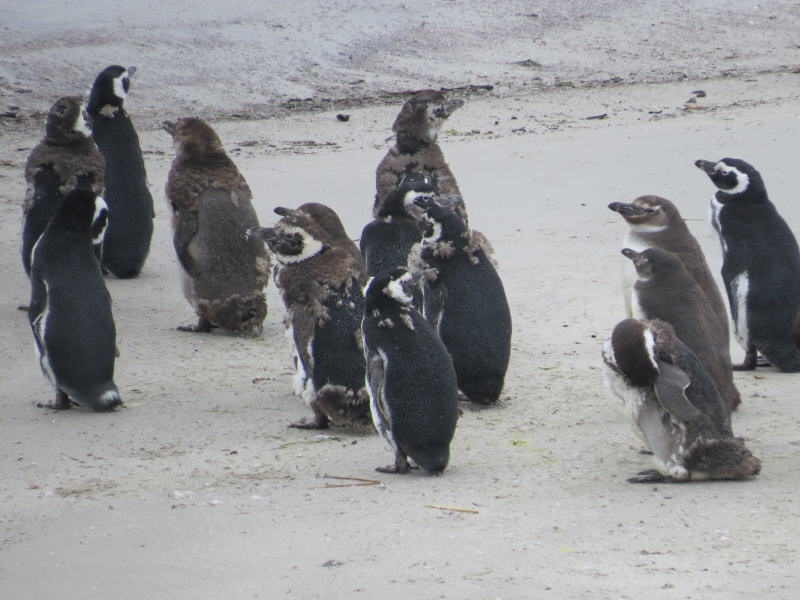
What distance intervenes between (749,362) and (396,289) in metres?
2.57

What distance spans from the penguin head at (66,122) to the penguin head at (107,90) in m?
0.60

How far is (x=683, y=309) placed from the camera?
17.5ft

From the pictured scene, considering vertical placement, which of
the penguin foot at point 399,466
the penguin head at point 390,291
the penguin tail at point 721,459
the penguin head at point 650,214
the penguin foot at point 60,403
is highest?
the penguin head at point 650,214

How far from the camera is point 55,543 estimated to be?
4.09 meters

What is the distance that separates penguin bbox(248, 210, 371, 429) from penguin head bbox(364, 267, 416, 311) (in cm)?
57

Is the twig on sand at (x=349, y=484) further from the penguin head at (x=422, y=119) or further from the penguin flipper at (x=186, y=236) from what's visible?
the penguin head at (x=422, y=119)

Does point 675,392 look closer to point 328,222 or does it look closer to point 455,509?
point 455,509

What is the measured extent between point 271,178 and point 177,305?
92.6 inches

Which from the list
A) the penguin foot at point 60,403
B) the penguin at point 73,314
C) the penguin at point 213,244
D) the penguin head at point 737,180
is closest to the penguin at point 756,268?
the penguin head at point 737,180

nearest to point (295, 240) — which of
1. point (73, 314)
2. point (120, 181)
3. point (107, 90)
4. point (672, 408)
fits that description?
point (73, 314)

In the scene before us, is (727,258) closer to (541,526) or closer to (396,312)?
(396,312)

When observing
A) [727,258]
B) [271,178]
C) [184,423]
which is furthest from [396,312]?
[271,178]

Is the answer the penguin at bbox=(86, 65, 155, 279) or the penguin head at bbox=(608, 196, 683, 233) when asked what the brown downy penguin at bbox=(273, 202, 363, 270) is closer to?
the penguin head at bbox=(608, 196, 683, 233)

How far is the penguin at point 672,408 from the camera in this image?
464 cm
